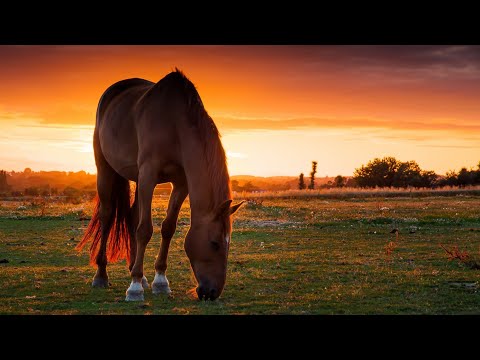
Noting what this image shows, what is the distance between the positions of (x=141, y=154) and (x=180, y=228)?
1061 cm

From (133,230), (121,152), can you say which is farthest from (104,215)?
(121,152)

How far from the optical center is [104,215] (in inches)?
413

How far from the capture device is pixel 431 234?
57.4 feet

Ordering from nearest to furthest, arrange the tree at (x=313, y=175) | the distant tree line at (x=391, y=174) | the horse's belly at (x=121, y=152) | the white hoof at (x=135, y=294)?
the white hoof at (x=135, y=294) < the horse's belly at (x=121, y=152) < the tree at (x=313, y=175) < the distant tree line at (x=391, y=174)

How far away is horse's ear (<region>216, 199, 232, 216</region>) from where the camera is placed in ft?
24.8

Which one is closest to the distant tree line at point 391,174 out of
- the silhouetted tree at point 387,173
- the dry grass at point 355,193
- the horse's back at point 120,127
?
the silhouetted tree at point 387,173

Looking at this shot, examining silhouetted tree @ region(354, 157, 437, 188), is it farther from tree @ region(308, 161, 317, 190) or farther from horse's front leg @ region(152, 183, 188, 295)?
horse's front leg @ region(152, 183, 188, 295)

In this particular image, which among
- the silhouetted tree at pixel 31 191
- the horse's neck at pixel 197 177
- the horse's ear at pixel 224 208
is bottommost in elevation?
the silhouetted tree at pixel 31 191

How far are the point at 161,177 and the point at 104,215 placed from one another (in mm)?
2134

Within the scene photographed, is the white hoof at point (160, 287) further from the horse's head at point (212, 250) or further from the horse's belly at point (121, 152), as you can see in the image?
the horse's belly at point (121, 152)

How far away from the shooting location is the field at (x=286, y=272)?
26.4 ft

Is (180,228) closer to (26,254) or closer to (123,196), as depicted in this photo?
(26,254)

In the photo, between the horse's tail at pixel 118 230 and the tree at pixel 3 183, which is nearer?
the horse's tail at pixel 118 230

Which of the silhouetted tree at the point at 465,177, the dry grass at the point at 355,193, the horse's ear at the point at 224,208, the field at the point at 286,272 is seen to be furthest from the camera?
the silhouetted tree at the point at 465,177
